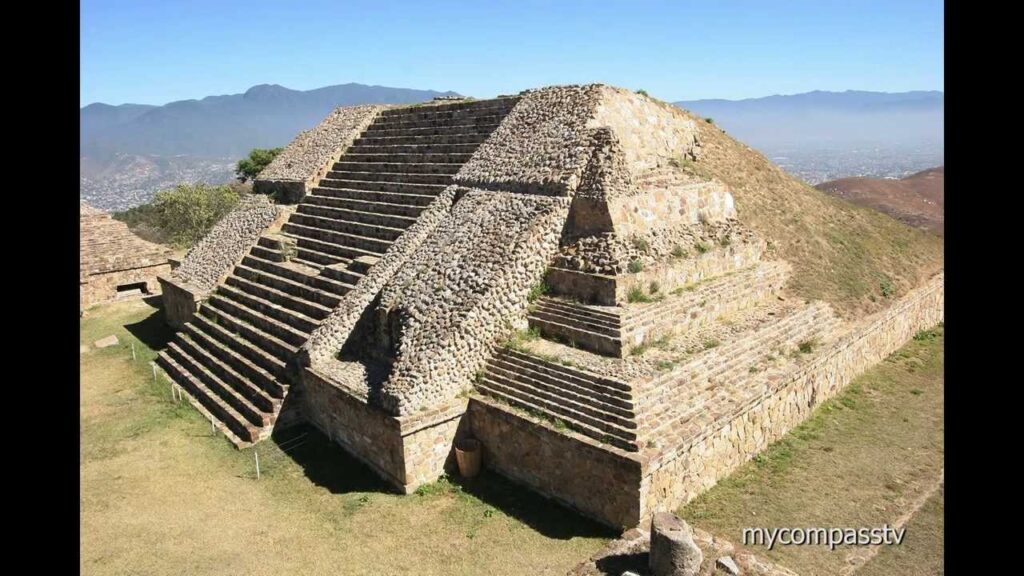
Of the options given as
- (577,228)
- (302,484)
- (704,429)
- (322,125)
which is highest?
(322,125)

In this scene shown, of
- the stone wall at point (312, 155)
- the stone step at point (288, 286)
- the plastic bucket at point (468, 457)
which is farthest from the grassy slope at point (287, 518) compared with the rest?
the stone wall at point (312, 155)

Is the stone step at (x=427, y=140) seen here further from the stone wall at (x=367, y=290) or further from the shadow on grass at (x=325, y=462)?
the shadow on grass at (x=325, y=462)

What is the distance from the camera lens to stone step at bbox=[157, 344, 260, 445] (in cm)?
1198

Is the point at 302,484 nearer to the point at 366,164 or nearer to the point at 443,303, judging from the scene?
the point at 443,303

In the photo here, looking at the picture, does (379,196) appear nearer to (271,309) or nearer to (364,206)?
(364,206)

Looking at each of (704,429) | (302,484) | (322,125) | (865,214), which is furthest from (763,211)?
(322,125)

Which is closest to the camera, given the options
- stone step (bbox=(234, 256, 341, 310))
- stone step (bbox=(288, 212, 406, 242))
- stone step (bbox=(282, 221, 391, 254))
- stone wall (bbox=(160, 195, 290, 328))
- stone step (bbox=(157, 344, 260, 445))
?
stone step (bbox=(157, 344, 260, 445))

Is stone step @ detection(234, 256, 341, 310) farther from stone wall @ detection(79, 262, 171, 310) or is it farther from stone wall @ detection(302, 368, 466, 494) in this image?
stone wall @ detection(79, 262, 171, 310)

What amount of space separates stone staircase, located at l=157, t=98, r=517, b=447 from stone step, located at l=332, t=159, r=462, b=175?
0.13ft

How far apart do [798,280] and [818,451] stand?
5248 millimetres

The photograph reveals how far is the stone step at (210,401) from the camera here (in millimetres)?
11977

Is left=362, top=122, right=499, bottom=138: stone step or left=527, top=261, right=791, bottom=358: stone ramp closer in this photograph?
left=527, top=261, right=791, bottom=358: stone ramp

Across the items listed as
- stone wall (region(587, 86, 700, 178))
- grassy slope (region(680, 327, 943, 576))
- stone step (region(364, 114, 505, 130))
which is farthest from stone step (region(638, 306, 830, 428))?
stone step (region(364, 114, 505, 130))

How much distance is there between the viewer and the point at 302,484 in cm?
1053
